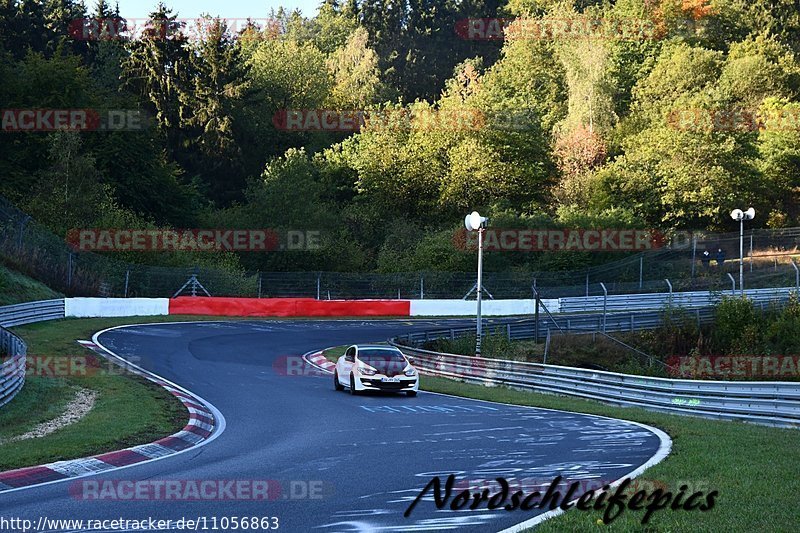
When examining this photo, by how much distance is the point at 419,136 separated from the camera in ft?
253

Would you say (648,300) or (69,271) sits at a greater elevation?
(69,271)

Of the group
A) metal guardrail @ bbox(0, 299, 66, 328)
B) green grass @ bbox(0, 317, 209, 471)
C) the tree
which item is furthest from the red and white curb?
the tree

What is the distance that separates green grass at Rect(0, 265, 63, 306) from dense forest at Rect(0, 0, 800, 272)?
10.3m

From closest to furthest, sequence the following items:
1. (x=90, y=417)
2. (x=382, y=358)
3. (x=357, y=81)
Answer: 1. (x=90, y=417)
2. (x=382, y=358)
3. (x=357, y=81)

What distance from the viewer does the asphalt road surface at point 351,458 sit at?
927 cm

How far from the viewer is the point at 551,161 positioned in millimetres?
77688

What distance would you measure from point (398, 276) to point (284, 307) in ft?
24.8

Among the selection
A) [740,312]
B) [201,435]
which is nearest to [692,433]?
[201,435]

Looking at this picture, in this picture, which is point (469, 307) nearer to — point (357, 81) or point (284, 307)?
point (284, 307)

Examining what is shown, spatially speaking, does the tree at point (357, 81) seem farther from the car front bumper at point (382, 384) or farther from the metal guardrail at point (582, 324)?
the car front bumper at point (382, 384)

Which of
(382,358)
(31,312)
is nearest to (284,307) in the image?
(31,312)

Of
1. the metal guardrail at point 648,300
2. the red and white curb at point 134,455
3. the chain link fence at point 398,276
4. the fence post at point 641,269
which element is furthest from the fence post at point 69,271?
the fence post at point 641,269

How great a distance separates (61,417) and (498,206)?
5394 cm

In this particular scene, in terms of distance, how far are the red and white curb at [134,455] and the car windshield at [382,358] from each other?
5049 millimetres
